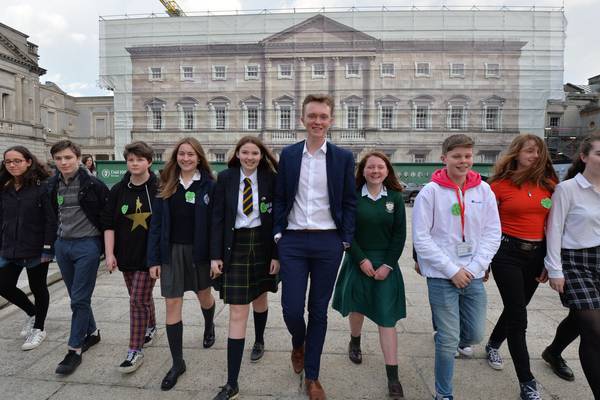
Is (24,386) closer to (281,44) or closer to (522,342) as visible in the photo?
(522,342)

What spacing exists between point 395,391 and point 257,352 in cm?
129

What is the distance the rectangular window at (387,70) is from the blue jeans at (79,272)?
33.9 m

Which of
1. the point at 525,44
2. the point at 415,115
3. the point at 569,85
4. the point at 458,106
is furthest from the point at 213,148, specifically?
the point at 569,85

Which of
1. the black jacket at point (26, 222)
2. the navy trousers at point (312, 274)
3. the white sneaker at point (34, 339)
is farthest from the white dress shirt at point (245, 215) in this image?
the white sneaker at point (34, 339)

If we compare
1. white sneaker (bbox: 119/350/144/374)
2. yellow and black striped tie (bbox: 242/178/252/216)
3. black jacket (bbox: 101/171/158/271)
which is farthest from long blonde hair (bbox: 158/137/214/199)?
white sneaker (bbox: 119/350/144/374)

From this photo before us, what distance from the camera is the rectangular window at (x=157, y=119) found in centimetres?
3553

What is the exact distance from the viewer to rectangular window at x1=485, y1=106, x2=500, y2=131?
33594mm

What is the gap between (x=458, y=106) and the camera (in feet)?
111

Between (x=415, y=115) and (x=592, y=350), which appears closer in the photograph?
(x=592, y=350)

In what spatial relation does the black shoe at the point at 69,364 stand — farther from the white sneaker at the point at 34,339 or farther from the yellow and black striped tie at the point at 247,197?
the yellow and black striped tie at the point at 247,197

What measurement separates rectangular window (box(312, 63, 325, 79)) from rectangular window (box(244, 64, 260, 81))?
506cm

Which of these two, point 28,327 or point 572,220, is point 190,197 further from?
point 572,220

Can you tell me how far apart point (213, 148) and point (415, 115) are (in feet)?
60.3

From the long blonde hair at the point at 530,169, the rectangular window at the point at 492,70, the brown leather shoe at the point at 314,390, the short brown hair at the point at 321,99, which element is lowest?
the brown leather shoe at the point at 314,390
